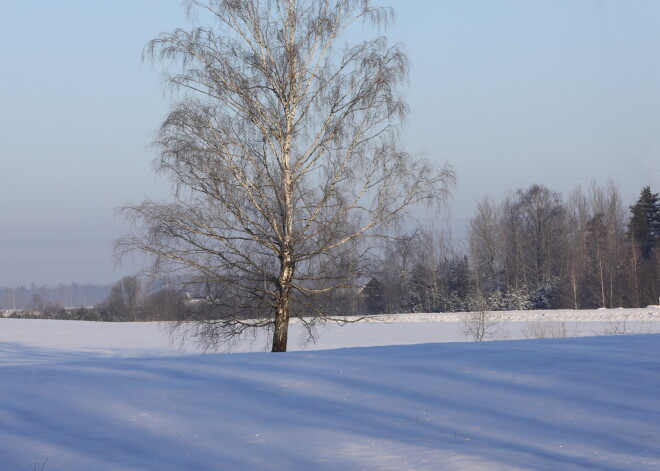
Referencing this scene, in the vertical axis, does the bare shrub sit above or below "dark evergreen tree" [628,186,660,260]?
below

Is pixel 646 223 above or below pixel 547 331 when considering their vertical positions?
above

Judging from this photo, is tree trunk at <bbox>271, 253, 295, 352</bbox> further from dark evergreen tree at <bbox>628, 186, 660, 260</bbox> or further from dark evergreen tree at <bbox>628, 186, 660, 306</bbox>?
dark evergreen tree at <bbox>628, 186, 660, 260</bbox>

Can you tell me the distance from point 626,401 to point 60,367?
846 cm

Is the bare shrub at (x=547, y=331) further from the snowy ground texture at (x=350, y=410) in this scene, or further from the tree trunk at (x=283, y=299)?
the snowy ground texture at (x=350, y=410)

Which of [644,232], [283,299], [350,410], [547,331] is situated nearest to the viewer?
[350,410]

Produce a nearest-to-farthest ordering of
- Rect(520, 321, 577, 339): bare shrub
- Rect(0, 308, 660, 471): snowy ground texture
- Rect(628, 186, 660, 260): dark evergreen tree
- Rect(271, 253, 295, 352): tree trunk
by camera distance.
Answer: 1. Rect(0, 308, 660, 471): snowy ground texture
2. Rect(271, 253, 295, 352): tree trunk
3. Rect(520, 321, 577, 339): bare shrub
4. Rect(628, 186, 660, 260): dark evergreen tree

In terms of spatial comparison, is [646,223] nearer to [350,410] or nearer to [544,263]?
[544,263]

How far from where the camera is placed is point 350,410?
8797 millimetres

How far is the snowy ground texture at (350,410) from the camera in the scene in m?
7.19

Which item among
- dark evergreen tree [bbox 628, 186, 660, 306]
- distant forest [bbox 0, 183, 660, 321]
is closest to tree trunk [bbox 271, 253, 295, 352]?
distant forest [bbox 0, 183, 660, 321]

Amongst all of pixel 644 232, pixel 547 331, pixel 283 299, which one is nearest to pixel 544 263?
pixel 644 232

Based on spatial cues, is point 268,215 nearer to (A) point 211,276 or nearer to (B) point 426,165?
(A) point 211,276

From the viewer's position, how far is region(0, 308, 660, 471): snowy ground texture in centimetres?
719

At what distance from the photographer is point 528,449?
7305 mm
